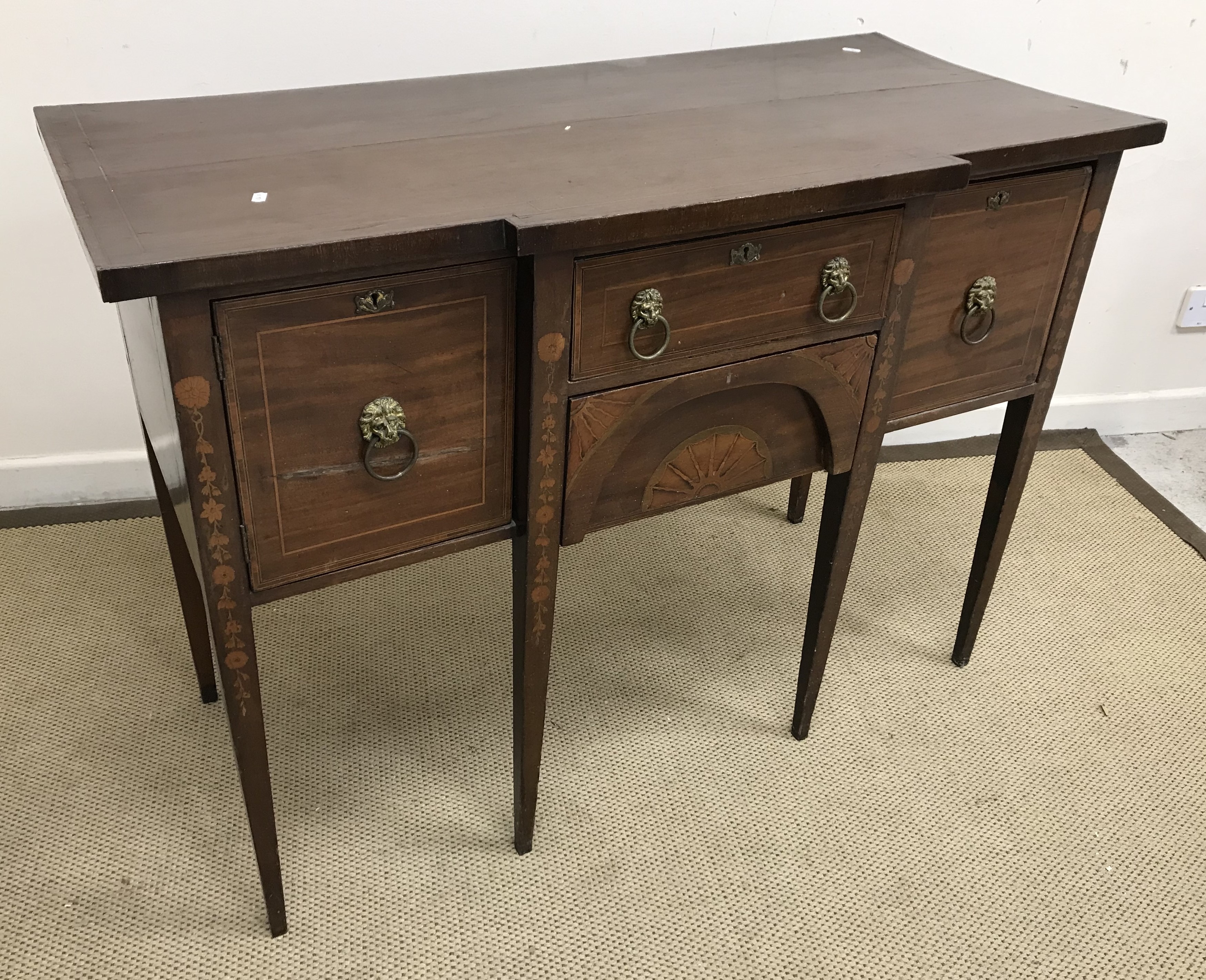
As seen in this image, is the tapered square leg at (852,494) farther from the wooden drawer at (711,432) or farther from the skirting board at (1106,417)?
the skirting board at (1106,417)

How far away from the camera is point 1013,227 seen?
1.33m

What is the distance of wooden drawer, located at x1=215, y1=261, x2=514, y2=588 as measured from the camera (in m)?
0.96

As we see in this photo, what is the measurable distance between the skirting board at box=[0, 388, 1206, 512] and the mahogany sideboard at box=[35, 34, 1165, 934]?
57 cm

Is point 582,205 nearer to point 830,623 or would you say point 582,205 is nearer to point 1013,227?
point 1013,227

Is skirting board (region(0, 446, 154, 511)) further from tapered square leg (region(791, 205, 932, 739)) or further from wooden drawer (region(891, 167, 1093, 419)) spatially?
wooden drawer (region(891, 167, 1093, 419))

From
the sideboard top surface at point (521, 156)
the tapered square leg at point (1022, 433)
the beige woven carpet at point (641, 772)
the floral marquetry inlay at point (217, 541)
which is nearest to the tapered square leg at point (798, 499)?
the beige woven carpet at point (641, 772)

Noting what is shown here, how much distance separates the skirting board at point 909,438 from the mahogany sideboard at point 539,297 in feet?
1.88

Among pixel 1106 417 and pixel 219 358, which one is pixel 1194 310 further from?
A: pixel 219 358

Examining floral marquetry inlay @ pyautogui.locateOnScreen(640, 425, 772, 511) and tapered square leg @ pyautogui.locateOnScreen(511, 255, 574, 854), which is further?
floral marquetry inlay @ pyautogui.locateOnScreen(640, 425, 772, 511)

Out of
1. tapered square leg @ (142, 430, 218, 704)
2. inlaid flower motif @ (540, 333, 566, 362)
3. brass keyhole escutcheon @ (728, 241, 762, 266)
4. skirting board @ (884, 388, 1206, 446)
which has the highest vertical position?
brass keyhole escutcheon @ (728, 241, 762, 266)

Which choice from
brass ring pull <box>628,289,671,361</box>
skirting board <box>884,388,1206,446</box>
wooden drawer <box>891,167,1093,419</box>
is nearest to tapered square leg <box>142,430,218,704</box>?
brass ring pull <box>628,289,671,361</box>

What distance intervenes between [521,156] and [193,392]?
438 mm

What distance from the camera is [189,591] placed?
152 centimetres

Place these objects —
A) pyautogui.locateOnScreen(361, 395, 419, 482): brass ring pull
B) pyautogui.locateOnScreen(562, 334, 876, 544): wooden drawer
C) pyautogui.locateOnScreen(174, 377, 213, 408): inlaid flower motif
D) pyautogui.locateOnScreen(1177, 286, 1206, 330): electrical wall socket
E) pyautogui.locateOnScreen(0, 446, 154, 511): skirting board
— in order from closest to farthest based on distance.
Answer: pyautogui.locateOnScreen(174, 377, 213, 408): inlaid flower motif, pyautogui.locateOnScreen(361, 395, 419, 482): brass ring pull, pyautogui.locateOnScreen(562, 334, 876, 544): wooden drawer, pyautogui.locateOnScreen(0, 446, 154, 511): skirting board, pyautogui.locateOnScreen(1177, 286, 1206, 330): electrical wall socket
